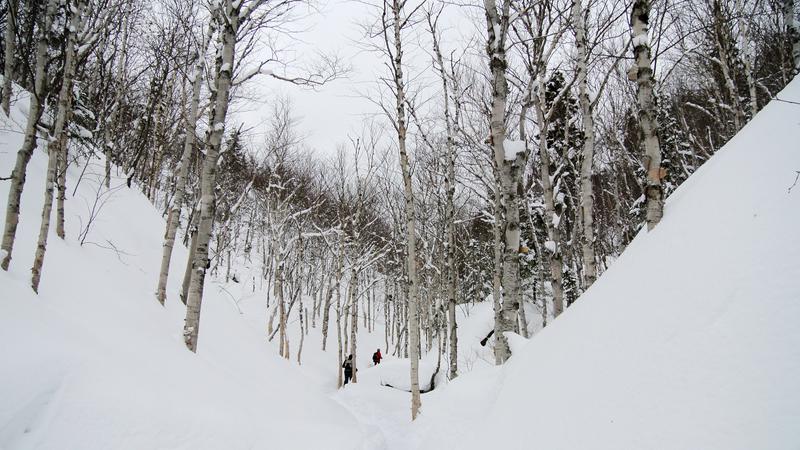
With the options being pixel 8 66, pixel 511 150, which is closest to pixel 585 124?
pixel 511 150

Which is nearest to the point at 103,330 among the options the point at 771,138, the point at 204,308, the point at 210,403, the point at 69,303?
the point at 69,303

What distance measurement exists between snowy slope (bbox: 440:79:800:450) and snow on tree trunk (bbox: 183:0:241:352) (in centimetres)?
481

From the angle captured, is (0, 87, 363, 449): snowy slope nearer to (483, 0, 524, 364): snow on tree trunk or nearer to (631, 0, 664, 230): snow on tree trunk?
(483, 0, 524, 364): snow on tree trunk

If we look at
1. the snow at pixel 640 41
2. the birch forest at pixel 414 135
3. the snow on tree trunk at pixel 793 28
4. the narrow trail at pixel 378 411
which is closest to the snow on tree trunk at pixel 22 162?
the birch forest at pixel 414 135

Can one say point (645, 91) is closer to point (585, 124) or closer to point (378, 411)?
point (585, 124)

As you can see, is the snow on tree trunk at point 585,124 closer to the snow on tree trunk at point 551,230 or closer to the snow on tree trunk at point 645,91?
the snow on tree trunk at point 551,230

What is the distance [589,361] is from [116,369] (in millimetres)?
4080

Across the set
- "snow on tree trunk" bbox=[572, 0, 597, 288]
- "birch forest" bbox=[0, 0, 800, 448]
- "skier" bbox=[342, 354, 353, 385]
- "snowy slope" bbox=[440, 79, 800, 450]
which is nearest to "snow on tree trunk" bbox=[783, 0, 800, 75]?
"birch forest" bbox=[0, 0, 800, 448]

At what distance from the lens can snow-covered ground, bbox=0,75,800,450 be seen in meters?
1.53

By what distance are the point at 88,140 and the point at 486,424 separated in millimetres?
13300

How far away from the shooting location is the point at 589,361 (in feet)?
7.86

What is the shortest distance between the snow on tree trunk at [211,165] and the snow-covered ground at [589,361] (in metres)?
0.64

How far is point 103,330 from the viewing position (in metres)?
4.20

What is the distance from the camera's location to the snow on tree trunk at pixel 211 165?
5695mm
